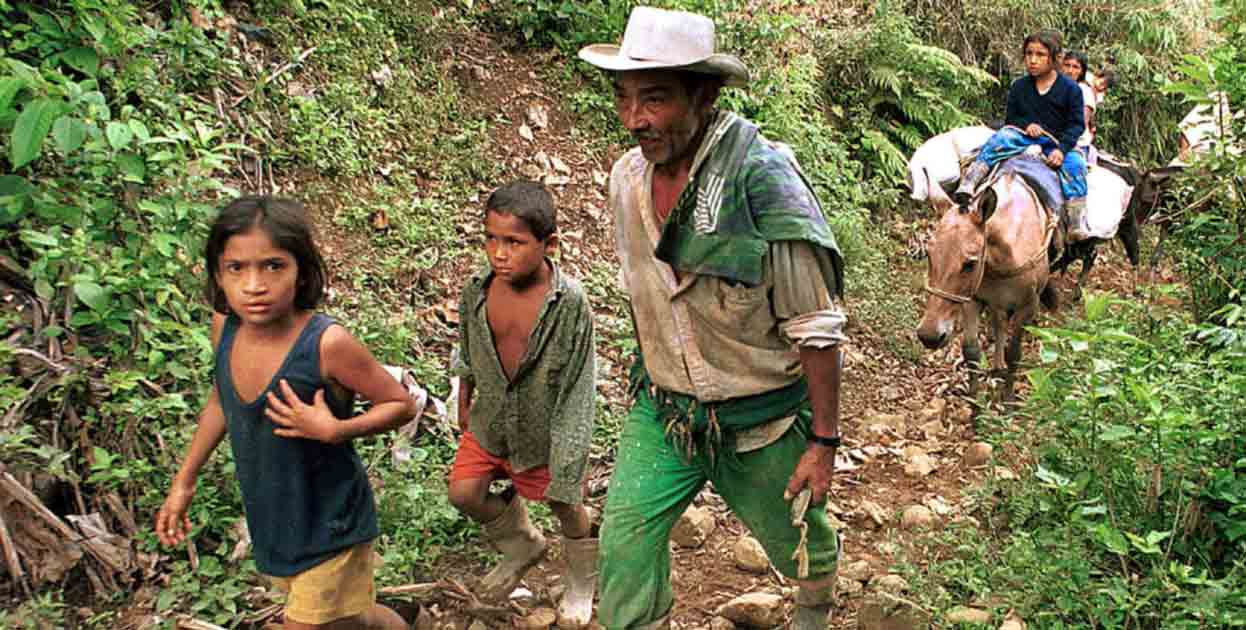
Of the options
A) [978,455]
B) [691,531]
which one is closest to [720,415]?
[691,531]

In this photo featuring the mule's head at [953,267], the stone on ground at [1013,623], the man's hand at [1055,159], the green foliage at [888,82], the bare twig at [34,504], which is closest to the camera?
the stone on ground at [1013,623]

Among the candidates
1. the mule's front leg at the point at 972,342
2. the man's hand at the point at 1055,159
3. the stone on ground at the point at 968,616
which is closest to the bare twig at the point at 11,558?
the stone on ground at the point at 968,616

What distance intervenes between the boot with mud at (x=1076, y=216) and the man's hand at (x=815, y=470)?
19.5 feet

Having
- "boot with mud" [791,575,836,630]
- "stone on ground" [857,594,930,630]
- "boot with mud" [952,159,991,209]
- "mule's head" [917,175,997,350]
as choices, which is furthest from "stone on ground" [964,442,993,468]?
"boot with mud" [791,575,836,630]

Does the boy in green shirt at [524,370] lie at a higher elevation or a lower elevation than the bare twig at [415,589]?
higher

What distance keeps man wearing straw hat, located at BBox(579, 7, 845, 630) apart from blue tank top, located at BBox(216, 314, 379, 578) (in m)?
0.80

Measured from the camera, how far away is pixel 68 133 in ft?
13.7

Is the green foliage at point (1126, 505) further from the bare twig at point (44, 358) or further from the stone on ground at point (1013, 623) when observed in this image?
the bare twig at point (44, 358)

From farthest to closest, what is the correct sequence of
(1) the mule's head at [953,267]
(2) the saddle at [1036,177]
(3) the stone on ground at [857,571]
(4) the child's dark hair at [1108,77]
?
(4) the child's dark hair at [1108,77] < (2) the saddle at [1036,177] < (1) the mule's head at [953,267] < (3) the stone on ground at [857,571]

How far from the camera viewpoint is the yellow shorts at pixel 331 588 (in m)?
3.18

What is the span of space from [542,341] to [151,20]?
138 inches

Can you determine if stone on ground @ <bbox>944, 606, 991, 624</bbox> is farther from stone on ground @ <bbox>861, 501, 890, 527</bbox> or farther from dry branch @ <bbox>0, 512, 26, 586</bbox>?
dry branch @ <bbox>0, 512, 26, 586</bbox>

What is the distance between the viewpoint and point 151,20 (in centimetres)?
588

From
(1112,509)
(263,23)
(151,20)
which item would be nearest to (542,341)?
(1112,509)
